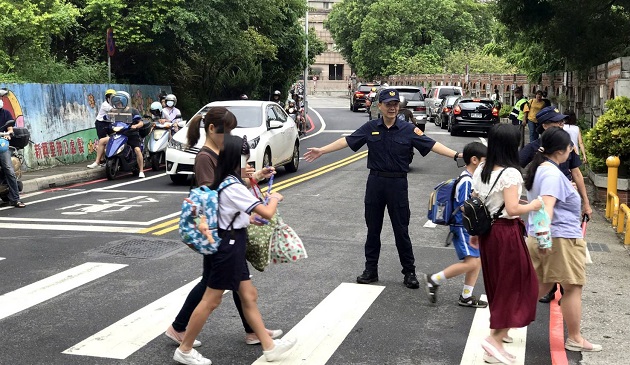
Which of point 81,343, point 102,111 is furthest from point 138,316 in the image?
point 102,111

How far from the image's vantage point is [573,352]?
6.13 meters

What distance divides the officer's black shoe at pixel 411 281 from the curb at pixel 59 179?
9.42 metres

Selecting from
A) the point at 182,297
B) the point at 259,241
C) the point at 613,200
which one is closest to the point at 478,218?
the point at 259,241

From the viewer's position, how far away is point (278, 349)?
5.68 meters

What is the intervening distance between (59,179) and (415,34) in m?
62.3

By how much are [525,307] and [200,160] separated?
99.8 inches

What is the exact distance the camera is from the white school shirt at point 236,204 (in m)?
5.37

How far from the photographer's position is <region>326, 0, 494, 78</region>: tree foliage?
73.1 meters

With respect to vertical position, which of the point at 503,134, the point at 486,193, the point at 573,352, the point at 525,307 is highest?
the point at 503,134

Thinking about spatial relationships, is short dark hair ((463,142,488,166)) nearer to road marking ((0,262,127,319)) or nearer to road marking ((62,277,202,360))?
road marking ((62,277,202,360))

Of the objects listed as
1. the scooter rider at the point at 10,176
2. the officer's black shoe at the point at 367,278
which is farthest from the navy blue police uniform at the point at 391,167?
the scooter rider at the point at 10,176

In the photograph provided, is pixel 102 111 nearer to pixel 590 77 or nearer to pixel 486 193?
pixel 590 77

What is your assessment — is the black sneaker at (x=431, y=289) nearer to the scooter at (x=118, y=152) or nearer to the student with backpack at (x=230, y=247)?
the student with backpack at (x=230, y=247)

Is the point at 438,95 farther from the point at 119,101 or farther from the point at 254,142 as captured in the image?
the point at 254,142
